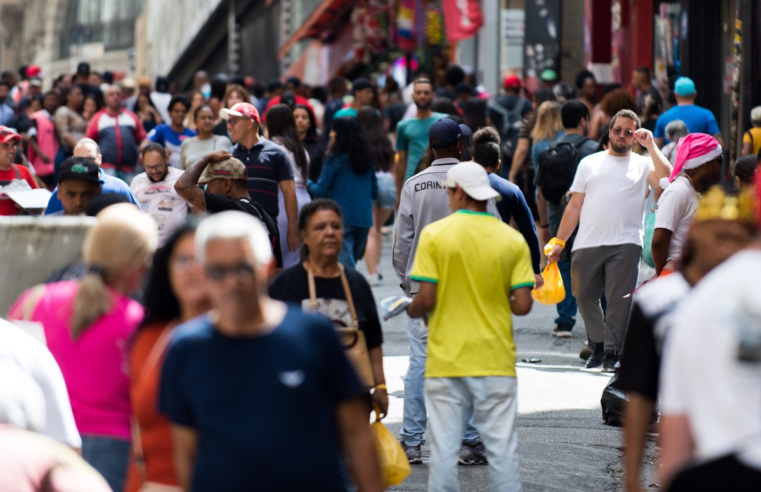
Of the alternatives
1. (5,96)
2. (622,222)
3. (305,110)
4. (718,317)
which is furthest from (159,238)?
(5,96)

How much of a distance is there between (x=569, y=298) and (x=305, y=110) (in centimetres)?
336

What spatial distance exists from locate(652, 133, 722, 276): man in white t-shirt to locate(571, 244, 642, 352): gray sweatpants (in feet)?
5.08

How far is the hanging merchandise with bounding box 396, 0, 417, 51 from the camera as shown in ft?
98.1

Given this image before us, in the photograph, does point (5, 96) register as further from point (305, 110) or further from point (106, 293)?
point (106, 293)

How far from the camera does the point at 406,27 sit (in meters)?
30.0

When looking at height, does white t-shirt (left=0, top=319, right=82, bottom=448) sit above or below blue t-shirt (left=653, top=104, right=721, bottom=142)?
below

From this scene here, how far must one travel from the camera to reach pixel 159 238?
29.9 feet

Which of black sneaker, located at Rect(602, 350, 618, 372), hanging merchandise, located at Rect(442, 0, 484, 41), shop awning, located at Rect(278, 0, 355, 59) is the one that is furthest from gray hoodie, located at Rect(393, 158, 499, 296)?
shop awning, located at Rect(278, 0, 355, 59)

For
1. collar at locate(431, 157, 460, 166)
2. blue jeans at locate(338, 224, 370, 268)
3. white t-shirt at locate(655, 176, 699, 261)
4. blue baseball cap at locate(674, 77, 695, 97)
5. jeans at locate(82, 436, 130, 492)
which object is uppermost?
blue baseball cap at locate(674, 77, 695, 97)

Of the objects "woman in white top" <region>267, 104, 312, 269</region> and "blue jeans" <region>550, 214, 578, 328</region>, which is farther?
"blue jeans" <region>550, 214, 578, 328</region>

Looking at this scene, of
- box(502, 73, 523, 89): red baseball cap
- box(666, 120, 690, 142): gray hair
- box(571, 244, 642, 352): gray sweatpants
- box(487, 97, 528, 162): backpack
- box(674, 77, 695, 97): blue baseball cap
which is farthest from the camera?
box(502, 73, 523, 89): red baseball cap

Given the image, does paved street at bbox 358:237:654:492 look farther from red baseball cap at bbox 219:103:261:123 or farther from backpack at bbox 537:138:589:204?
red baseball cap at bbox 219:103:261:123

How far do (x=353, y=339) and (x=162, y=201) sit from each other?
399cm

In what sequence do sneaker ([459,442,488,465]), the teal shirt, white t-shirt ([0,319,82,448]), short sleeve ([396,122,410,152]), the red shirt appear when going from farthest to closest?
short sleeve ([396,122,410,152]), the teal shirt, the red shirt, sneaker ([459,442,488,465]), white t-shirt ([0,319,82,448])
